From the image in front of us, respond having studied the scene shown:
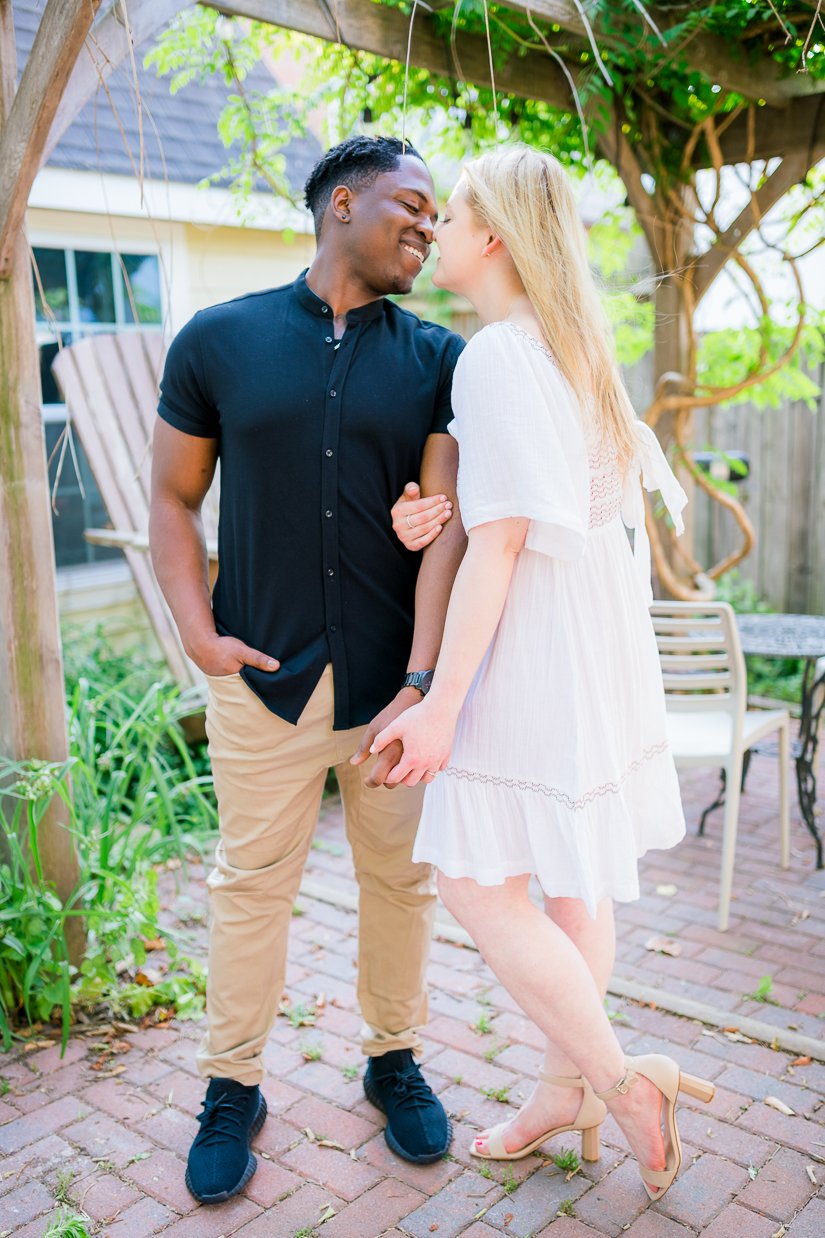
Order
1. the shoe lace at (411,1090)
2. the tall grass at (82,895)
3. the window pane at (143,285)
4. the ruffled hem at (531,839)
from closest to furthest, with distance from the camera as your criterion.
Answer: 1. the ruffled hem at (531,839)
2. the shoe lace at (411,1090)
3. the tall grass at (82,895)
4. the window pane at (143,285)

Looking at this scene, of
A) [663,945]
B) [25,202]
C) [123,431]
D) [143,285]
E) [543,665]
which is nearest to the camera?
[543,665]

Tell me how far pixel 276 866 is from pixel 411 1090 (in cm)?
58

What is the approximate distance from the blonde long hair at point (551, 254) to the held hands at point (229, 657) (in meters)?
0.74

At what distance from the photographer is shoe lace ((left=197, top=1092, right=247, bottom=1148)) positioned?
217 cm

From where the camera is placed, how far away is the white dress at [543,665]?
174cm

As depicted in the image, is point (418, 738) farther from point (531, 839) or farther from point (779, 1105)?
point (779, 1105)

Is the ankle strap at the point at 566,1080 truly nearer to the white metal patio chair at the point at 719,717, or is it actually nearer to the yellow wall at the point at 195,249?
the white metal patio chair at the point at 719,717

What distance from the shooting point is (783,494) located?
264 inches

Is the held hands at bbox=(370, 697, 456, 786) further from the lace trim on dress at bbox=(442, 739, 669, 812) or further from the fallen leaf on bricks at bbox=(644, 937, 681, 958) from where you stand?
the fallen leaf on bricks at bbox=(644, 937, 681, 958)

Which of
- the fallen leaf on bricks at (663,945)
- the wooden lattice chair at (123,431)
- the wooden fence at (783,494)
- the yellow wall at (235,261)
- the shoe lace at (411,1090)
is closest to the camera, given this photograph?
the shoe lace at (411,1090)

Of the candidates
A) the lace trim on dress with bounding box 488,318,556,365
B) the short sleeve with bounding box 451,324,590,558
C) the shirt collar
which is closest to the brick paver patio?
the short sleeve with bounding box 451,324,590,558

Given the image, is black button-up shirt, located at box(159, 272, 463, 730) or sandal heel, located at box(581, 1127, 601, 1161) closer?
black button-up shirt, located at box(159, 272, 463, 730)

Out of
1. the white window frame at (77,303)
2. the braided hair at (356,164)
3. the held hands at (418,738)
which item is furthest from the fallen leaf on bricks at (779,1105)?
the white window frame at (77,303)

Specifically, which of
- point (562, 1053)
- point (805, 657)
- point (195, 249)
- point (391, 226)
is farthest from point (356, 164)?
point (195, 249)
